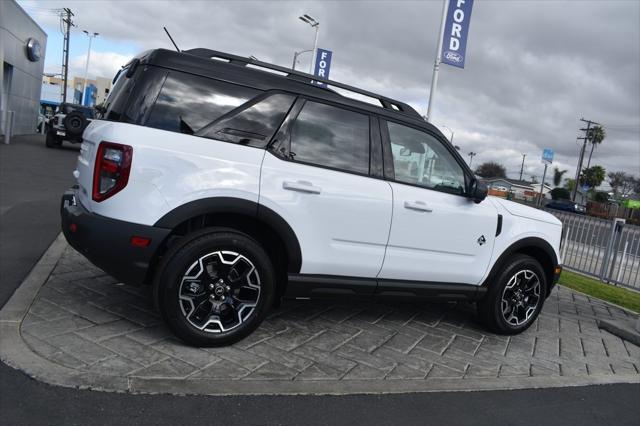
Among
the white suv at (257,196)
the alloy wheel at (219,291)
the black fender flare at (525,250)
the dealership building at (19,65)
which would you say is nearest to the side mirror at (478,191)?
the white suv at (257,196)

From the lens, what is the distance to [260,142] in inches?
150

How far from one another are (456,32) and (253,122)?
31.2ft

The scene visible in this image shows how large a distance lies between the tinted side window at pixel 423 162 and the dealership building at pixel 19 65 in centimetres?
Answer: 2063

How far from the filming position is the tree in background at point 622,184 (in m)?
83.1

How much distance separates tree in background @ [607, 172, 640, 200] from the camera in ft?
273

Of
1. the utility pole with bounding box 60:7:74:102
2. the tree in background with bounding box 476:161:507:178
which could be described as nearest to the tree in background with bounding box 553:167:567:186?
the tree in background with bounding box 476:161:507:178

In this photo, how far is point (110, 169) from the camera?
3.42 meters

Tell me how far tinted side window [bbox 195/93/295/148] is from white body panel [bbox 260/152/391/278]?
0.62ft

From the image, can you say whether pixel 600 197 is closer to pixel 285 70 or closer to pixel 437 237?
pixel 437 237

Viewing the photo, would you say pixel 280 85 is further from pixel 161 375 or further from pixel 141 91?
pixel 161 375

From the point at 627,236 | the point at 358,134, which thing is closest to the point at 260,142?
the point at 358,134

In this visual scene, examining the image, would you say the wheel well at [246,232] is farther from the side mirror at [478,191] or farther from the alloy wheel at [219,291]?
the side mirror at [478,191]

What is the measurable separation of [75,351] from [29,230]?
13.1 feet

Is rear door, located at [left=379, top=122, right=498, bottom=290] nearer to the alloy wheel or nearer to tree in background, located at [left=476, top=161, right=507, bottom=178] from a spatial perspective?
the alloy wheel
